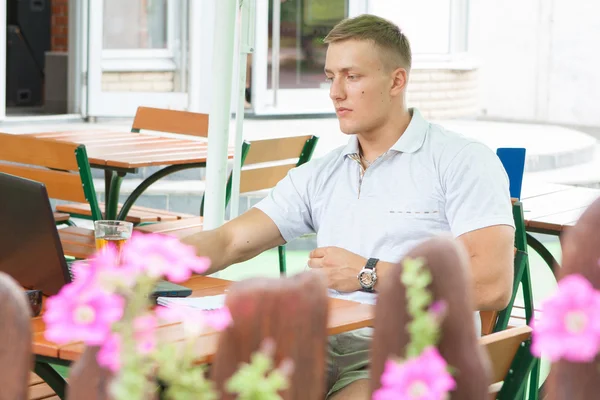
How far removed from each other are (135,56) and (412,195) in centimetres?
659

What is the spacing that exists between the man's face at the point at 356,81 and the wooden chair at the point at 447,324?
5.71 feet

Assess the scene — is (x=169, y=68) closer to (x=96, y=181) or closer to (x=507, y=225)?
(x=96, y=181)

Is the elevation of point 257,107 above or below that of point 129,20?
below

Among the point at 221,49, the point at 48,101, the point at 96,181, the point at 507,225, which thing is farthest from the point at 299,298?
the point at 48,101

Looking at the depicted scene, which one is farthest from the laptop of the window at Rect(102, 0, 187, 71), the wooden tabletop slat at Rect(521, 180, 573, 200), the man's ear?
the window at Rect(102, 0, 187, 71)

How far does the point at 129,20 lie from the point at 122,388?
8.20 metres

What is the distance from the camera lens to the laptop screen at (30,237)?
5.69 ft

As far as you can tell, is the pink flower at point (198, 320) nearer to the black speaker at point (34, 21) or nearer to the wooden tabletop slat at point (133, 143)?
the wooden tabletop slat at point (133, 143)

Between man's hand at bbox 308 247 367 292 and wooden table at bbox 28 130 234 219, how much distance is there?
5.24 ft

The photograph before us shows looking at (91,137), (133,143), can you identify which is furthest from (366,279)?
(91,137)

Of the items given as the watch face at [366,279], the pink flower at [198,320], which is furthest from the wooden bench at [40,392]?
the pink flower at [198,320]

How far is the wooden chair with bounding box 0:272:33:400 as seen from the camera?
0.68m

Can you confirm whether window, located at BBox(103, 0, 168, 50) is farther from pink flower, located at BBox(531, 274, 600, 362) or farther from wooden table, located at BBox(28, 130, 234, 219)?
pink flower, located at BBox(531, 274, 600, 362)

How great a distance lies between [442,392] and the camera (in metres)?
0.59
